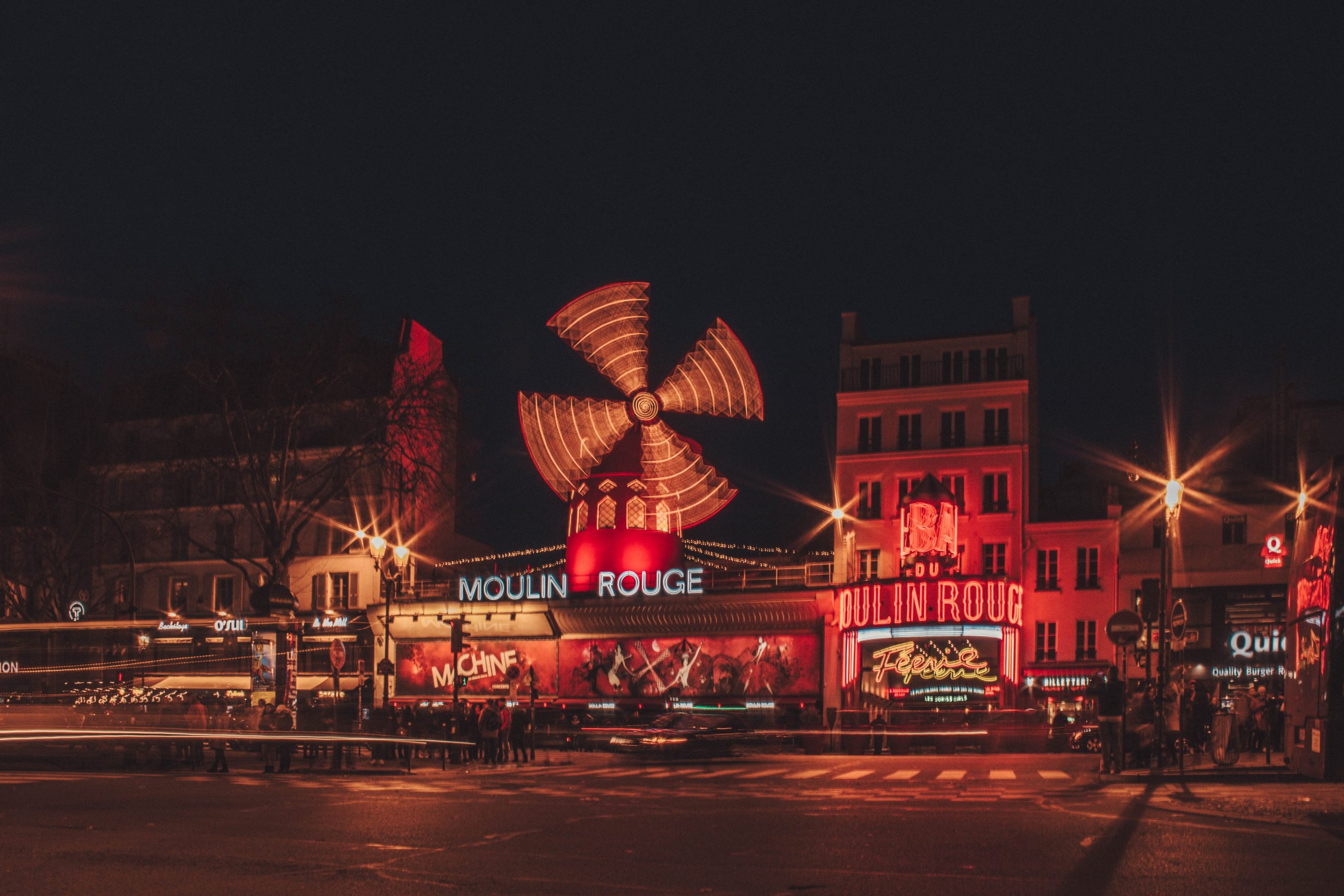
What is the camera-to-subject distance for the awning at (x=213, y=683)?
5544cm

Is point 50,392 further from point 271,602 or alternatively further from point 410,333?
point 271,602

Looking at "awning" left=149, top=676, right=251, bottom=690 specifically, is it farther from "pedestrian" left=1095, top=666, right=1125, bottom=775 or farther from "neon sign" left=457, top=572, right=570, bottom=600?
"pedestrian" left=1095, top=666, right=1125, bottom=775

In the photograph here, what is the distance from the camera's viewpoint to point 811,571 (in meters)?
48.6

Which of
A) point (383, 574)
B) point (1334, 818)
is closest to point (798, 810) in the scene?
point (1334, 818)

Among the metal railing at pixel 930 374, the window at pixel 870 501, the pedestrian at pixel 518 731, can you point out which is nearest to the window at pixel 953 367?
the metal railing at pixel 930 374

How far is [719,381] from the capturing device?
4841 centimetres

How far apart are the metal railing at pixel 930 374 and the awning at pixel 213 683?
2634 cm

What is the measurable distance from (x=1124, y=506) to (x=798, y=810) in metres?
36.5

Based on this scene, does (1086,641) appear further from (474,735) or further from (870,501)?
(474,735)

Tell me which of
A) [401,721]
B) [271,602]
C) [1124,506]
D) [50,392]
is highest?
[50,392]

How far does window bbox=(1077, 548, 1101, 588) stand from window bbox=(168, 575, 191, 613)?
36.1 metres

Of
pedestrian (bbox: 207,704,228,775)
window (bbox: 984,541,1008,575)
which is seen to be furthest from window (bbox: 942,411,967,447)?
pedestrian (bbox: 207,704,228,775)

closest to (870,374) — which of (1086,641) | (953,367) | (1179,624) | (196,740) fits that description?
(953,367)

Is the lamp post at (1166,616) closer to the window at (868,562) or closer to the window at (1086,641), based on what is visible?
the window at (1086,641)
